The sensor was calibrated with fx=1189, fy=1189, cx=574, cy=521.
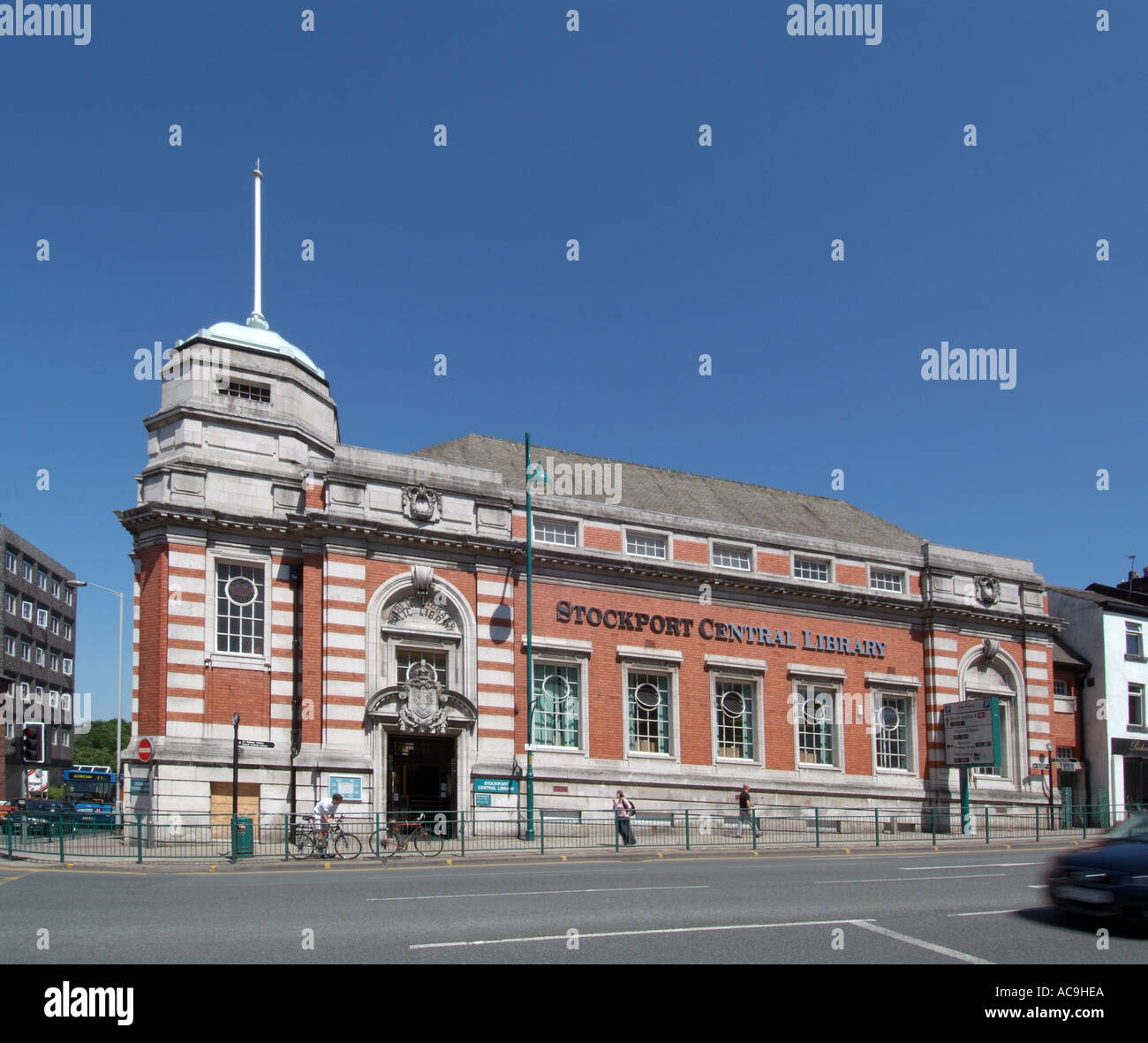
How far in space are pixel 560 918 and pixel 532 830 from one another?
62.3 feet

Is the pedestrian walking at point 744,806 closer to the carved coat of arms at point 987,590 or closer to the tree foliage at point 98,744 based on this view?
the carved coat of arms at point 987,590

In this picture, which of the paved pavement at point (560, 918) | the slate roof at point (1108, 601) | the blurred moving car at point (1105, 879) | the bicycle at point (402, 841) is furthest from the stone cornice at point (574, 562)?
the blurred moving car at point (1105, 879)

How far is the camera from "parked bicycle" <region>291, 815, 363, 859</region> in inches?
1086

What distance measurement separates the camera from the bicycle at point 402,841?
28172 millimetres

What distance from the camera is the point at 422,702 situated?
112ft

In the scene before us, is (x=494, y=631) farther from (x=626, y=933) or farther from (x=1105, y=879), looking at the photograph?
(x=1105, y=879)

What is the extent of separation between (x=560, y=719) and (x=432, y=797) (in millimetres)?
4699

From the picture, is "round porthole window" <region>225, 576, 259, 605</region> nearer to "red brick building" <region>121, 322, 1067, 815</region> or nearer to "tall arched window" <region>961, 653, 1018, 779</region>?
"red brick building" <region>121, 322, 1067, 815</region>

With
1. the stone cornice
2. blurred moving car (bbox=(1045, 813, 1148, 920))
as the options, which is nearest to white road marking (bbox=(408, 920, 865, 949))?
blurred moving car (bbox=(1045, 813, 1148, 920))

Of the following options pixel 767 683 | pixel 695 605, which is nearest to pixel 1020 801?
pixel 767 683

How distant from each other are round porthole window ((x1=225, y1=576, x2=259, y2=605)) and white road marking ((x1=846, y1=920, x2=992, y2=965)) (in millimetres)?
23233

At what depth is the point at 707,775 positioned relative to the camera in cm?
3862

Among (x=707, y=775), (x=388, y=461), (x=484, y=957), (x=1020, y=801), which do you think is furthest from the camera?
(x=1020, y=801)
